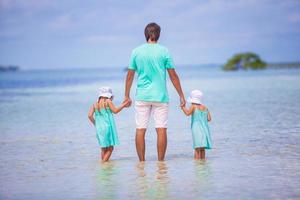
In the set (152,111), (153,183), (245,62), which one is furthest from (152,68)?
(245,62)

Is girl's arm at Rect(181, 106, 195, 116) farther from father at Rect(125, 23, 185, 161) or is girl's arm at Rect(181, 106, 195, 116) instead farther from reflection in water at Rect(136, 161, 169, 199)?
reflection in water at Rect(136, 161, 169, 199)

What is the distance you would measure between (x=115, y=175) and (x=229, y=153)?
238 centimetres

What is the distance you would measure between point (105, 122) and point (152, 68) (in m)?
1.10

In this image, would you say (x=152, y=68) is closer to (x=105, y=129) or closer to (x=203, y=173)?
(x=105, y=129)

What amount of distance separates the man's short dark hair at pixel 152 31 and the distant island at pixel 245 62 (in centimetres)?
10817

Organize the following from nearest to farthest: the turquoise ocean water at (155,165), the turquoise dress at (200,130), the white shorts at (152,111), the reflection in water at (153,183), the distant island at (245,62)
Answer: the reflection in water at (153,183) < the turquoise ocean water at (155,165) < the white shorts at (152,111) < the turquoise dress at (200,130) < the distant island at (245,62)

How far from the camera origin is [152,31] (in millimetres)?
8742

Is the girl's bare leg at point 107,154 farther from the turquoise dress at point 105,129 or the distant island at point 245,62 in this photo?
the distant island at point 245,62

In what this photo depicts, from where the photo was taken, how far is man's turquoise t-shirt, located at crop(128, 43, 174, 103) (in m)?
8.70

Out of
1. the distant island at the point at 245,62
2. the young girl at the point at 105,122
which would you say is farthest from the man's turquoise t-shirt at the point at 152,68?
the distant island at the point at 245,62

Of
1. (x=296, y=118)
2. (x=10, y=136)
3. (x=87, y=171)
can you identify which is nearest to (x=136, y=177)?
(x=87, y=171)

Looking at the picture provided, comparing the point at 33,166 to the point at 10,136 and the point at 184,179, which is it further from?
the point at 10,136

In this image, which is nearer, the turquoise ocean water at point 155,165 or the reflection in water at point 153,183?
the reflection in water at point 153,183

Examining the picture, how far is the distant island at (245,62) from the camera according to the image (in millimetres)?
115750
